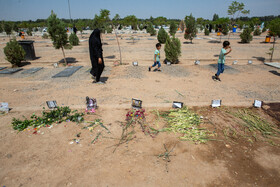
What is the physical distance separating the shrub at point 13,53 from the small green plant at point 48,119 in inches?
274

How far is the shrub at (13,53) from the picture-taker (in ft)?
30.0

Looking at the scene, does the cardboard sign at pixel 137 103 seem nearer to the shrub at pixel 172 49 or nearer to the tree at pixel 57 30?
the shrub at pixel 172 49

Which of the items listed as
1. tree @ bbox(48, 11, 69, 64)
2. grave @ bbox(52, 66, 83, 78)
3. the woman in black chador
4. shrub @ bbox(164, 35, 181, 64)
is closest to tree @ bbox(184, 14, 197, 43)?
shrub @ bbox(164, 35, 181, 64)

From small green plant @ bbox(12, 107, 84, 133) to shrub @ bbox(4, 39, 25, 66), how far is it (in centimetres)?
696

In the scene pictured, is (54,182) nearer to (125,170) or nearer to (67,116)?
(125,170)

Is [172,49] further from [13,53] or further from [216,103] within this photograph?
[13,53]

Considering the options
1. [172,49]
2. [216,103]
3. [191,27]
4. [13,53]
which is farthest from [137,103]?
[191,27]

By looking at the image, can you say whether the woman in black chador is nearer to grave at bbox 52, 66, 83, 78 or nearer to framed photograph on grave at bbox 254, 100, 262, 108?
grave at bbox 52, 66, 83, 78

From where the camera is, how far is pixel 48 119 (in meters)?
4.02

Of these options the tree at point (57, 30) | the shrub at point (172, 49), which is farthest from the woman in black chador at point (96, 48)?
the shrub at point (172, 49)

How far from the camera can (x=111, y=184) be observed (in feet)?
8.20

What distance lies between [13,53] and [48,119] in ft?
24.7

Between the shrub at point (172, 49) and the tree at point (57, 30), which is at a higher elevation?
the tree at point (57, 30)

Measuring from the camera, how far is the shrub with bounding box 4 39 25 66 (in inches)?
360
